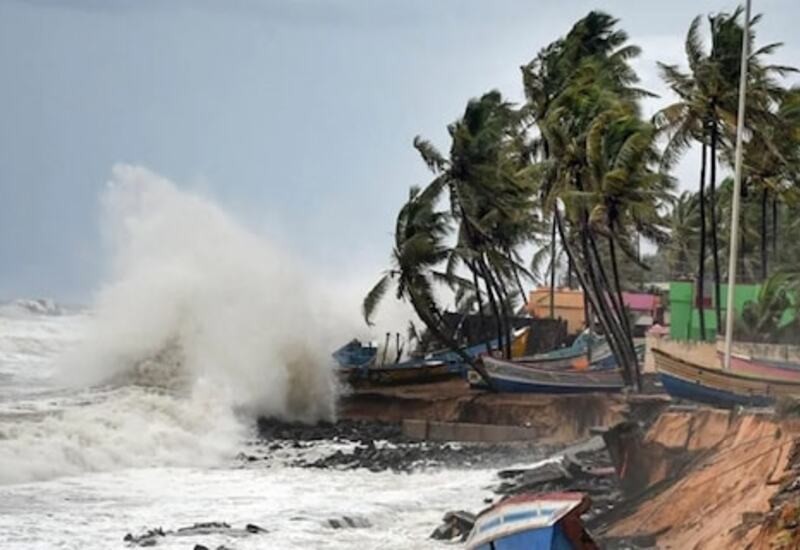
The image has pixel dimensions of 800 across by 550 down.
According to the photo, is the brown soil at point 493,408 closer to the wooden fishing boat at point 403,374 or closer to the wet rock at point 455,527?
the wooden fishing boat at point 403,374

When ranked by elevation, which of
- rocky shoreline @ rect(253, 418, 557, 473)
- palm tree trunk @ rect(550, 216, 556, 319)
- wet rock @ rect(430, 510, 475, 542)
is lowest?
rocky shoreline @ rect(253, 418, 557, 473)

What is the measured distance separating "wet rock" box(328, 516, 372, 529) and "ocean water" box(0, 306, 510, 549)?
0.14 metres

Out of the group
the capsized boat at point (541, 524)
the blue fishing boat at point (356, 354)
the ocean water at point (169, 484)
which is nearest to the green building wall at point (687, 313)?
the blue fishing boat at point (356, 354)

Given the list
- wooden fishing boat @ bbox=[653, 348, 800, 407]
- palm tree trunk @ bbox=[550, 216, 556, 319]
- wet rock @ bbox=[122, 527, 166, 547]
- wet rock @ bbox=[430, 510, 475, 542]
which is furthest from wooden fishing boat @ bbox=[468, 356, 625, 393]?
wet rock @ bbox=[122, 527, 166, 547]

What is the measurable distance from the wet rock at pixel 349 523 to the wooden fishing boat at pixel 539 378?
47.6ft

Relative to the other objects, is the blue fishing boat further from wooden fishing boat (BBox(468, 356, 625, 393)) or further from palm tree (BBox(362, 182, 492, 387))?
wooden fishing boat (BBox(468, 356, 625, 393))

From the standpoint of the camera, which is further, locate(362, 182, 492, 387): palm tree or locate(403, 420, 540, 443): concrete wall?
locate(362, 182, 492, 387): palm tree

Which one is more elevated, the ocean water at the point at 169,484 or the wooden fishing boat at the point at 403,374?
the wooden fishing boat at the point at 403,374

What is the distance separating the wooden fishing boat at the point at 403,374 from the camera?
115 ft

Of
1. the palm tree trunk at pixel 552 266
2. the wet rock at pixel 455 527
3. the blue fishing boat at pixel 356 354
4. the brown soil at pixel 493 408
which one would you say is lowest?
the wet rock at pixel 455 527

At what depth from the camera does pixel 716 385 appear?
2148 cm

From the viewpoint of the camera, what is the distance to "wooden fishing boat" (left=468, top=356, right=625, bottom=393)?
101 feet

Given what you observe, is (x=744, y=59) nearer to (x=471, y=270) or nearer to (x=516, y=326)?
(x=471, y=270)

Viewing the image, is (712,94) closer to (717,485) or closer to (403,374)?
(403,374)
